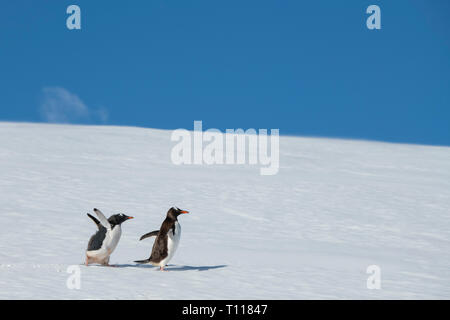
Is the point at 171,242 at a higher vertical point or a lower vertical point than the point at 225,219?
lower

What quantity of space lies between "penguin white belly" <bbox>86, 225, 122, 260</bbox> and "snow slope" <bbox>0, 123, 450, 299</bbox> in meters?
0.15

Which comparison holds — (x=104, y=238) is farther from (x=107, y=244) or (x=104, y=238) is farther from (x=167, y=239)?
(x=167, y=239)

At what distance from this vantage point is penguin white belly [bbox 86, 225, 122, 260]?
7125 millimetres

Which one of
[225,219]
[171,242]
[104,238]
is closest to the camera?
[104,238]

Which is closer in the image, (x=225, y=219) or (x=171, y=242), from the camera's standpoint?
(x=171, y=242)

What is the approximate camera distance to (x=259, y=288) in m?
6.69

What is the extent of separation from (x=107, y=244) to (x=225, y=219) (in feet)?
16.8

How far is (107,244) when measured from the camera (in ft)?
23.5

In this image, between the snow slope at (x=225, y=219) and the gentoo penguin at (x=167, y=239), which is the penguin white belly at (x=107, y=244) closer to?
the snow slope at (x=225, y=219)

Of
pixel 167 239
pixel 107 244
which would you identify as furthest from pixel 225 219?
pixel 107 244

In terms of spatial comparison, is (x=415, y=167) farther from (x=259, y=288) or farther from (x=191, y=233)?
(x=259, y=288)

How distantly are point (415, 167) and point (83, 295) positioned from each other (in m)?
17.0

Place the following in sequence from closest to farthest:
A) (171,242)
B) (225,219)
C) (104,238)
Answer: (104,238) < (171,242) < (225,219)
